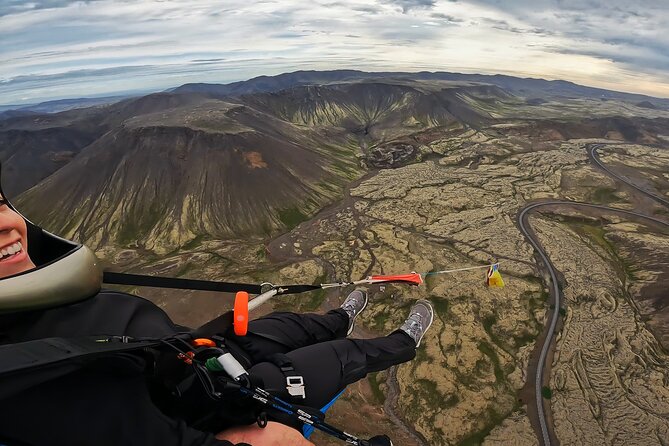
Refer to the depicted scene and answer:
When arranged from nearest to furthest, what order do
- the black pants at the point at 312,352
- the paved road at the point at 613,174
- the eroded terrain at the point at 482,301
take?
1. the black pants at the point at 312,352
2. the eroded terrain at the point at 482,301
3. the paved road at the point at 613,174

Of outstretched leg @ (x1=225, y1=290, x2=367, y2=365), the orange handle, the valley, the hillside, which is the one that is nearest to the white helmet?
the orange handle

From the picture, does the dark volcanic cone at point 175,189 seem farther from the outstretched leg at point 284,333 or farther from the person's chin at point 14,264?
the person's chin at point 14,264

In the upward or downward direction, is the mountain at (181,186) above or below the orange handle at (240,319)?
below

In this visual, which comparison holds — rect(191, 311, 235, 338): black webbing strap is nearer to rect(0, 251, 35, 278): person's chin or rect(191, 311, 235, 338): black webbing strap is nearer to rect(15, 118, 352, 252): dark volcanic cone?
rect(0, 251, 35, 278): person's chin

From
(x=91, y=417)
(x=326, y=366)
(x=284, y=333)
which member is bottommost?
(x=326, y=366)

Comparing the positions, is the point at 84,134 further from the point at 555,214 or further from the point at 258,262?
the point at 555,214

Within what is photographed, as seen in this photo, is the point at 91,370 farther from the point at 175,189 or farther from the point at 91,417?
the point at 175,189

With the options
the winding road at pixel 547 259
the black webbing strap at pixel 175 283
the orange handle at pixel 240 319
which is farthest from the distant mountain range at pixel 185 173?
the orange handle at pixel 240 319

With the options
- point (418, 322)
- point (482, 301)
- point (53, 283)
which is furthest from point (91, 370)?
point (482, 301)

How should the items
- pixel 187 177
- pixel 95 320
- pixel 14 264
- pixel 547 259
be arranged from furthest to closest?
pixel 187 177 < pixel 547 259 < pixel 95 320 < pixel 14 264
